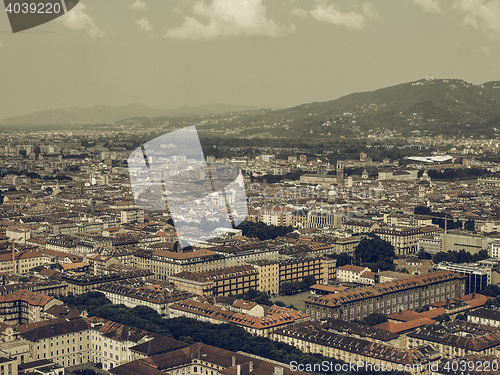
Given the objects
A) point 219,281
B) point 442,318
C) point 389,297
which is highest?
point 219,281

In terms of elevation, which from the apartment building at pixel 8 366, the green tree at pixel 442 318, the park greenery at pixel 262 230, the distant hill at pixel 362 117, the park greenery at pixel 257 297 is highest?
the distant hill at pixel 362 117

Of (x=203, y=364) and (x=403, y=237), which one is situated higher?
(x=203, y=364)

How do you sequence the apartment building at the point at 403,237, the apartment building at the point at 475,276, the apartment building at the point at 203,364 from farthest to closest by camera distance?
the apartment building at the point at 403,237 → the apartment building at the point at 475,276 → the apartment building at the point at 203,364

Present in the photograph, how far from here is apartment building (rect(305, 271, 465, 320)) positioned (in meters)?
23.2

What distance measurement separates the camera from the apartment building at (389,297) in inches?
912

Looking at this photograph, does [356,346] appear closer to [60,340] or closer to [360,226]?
[60,340]

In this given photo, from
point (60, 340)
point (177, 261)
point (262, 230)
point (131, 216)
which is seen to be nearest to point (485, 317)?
point (177, 261)

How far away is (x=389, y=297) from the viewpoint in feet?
80.1

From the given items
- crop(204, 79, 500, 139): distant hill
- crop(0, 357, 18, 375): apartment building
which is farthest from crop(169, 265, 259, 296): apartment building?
crop(204, 79, 500, 139): distant hill

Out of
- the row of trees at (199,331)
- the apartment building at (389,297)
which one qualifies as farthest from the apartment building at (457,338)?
the row of trees at (199,331)

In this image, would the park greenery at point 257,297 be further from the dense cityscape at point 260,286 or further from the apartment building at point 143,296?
the apartment building at point 143,296

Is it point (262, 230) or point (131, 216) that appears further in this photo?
point (131, 216)

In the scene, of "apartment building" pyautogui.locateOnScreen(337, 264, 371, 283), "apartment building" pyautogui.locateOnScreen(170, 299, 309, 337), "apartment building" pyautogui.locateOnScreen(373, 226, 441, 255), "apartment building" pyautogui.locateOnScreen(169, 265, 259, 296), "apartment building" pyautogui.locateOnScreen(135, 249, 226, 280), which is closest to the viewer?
"apartment building" pyautogui.locateOnScreen(170, 299, 309, 337)

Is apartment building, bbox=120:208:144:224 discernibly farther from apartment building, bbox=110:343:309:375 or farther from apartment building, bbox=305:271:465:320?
apartment building, bbox=110:343:309:375
